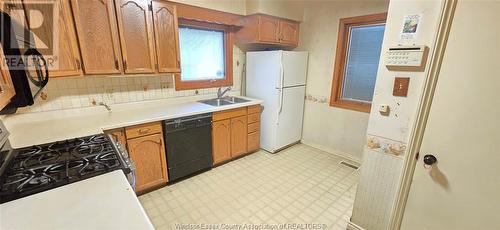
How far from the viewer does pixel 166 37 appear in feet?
7.61

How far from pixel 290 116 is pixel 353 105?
930 millimetres

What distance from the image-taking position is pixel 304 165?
3021mm

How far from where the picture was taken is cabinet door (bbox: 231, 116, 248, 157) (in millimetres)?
2980

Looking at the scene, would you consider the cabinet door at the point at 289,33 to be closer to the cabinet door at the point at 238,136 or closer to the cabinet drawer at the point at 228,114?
the cabinet drawer at the point at 228,114

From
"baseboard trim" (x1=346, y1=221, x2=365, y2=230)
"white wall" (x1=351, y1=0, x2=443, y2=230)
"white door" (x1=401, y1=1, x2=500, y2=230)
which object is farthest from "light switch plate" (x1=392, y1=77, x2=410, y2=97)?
"baseboard trim" (x1=346, y1=221, x2=365, y2=230)

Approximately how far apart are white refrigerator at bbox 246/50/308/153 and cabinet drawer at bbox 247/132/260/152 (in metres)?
0.14

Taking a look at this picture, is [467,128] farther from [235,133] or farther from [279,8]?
[279,8]

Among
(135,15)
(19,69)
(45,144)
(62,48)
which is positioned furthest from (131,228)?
(135,15)

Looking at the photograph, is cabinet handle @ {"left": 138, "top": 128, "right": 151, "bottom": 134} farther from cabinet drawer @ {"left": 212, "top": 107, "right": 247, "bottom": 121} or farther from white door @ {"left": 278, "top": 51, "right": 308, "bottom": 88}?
white door @ {"left": 278, "top": 51, "right": 308, "bottom": 88}

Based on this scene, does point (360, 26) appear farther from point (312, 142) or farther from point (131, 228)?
point (131, 228)

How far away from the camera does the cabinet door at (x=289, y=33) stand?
10.5 ft

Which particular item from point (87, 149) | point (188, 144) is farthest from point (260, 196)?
point (87, 149)

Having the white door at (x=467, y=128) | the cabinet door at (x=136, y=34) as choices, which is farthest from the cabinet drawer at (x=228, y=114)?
the white door at (x=467, y=128)

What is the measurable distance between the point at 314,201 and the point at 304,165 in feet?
2.64
